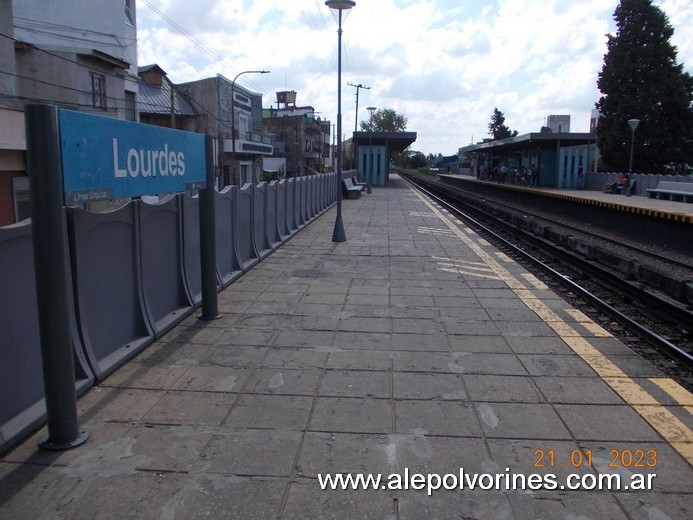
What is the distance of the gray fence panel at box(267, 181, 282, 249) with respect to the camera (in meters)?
12.5

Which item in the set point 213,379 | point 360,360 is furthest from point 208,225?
point 360,360

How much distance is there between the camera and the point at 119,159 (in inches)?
172

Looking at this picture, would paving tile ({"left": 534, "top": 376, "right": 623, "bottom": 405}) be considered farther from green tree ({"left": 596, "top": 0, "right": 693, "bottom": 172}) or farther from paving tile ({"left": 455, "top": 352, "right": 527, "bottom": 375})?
green tree ({"left": 596, "top": 0, "right": 693, "bottom": 172})

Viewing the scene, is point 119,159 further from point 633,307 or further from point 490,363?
point 633,307

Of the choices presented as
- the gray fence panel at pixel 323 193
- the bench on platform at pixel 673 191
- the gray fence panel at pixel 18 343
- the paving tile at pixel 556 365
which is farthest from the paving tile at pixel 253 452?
the bench on platform at pixel 673 191

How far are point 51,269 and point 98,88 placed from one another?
22134mm

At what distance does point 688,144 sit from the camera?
44375 mm

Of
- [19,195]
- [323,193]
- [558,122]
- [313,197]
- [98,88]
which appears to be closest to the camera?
[19,195]

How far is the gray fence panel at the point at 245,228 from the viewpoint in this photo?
9.83 m

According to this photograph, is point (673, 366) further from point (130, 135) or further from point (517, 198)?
point (517, 198)

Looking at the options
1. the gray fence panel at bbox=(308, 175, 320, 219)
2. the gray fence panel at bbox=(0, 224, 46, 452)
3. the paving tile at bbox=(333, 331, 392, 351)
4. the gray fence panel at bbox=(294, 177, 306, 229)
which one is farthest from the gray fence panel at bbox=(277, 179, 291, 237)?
the gray fence panel at bbox=(0, 224, 46, 452)

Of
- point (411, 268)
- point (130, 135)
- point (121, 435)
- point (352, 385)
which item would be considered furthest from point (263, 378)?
point (411, 268)

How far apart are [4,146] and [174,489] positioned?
1579cm

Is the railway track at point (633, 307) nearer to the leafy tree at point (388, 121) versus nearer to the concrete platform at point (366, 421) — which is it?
the concrete platform at point (366, 421)
